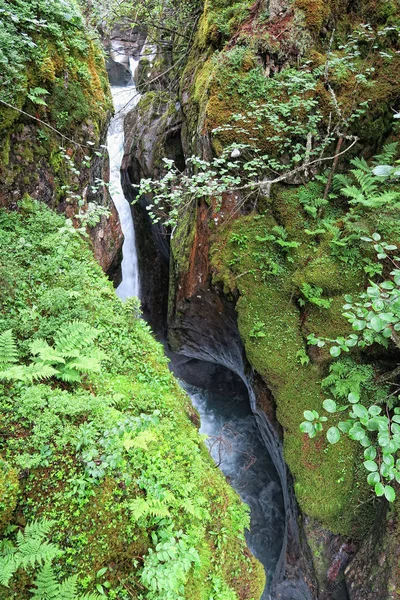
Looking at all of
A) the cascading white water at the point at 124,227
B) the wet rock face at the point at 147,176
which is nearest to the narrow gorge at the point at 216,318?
the wet rock face at the point at 147,176

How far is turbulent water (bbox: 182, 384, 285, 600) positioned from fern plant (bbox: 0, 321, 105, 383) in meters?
3.47

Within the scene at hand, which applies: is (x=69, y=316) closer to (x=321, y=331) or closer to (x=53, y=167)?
(x=53, y=167)

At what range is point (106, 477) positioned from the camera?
3014 mm

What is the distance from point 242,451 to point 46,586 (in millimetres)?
7433

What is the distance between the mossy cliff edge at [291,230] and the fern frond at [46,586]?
3.87m

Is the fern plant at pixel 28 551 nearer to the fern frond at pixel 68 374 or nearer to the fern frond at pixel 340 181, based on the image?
the fern frond at pixel 68 374

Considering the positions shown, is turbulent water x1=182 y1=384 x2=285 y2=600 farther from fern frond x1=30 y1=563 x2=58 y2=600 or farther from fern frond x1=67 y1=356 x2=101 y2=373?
fern frond x1=30 y1=563 x2=58 y2=600

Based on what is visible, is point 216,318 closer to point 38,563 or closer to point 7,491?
point 7,491

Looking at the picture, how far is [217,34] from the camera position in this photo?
7.79 metres

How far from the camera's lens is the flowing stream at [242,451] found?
723cm

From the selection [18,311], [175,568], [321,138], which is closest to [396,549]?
[175,568]

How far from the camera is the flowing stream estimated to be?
723 cm

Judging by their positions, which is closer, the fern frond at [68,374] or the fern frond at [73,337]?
the fern frond at [68,374]

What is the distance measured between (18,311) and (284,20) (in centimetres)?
750
